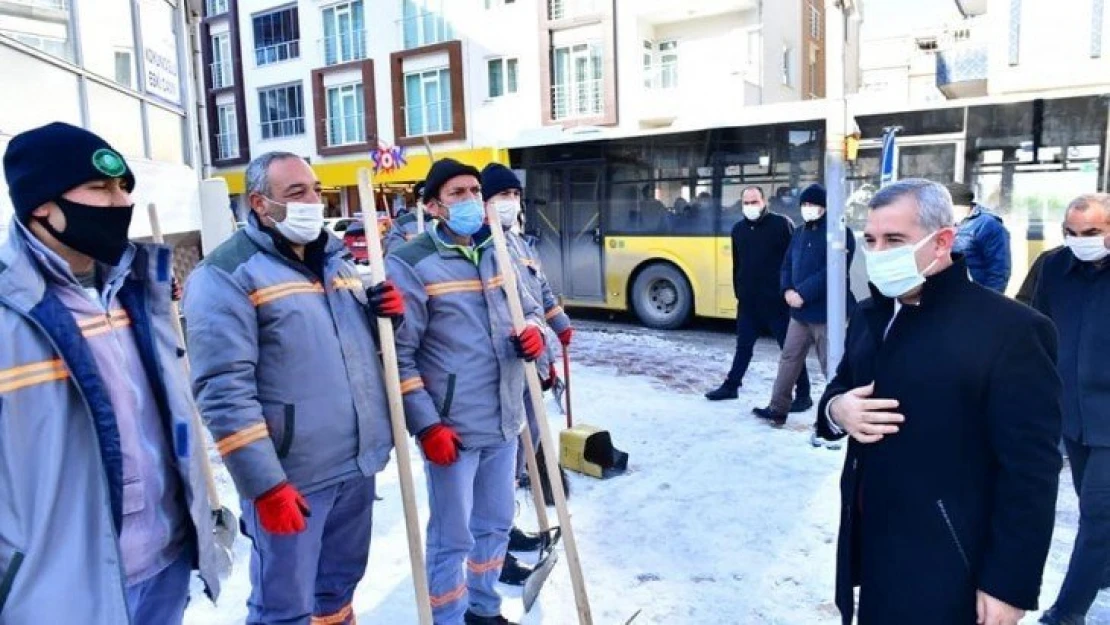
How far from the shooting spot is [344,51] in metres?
28.1

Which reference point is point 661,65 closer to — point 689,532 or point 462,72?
point 462,72

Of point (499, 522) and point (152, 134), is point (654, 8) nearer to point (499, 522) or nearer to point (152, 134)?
point (152, 134)

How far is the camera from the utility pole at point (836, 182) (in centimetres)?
548

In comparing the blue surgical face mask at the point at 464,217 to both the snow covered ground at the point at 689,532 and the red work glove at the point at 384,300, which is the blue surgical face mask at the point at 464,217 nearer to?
the red work glove at the point at 384,300

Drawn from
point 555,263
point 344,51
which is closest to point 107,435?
point 555,263

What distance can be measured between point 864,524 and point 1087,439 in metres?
1.50

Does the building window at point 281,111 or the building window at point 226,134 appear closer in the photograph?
the building window at point 281,111

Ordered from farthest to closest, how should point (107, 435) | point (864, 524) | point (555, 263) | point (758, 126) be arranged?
point (555, 263) < point (758, 126) < point (864, 524) < point (107, 435)

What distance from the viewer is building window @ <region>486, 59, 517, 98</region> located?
24656 millimetres

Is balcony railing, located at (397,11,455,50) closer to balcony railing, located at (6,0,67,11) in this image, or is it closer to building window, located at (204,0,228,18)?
building window, located at (204,0,228,18)

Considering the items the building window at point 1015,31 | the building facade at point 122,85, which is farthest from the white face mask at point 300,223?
the building window at point 1015,31

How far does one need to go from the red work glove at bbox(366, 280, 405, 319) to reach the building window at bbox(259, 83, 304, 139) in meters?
29.7

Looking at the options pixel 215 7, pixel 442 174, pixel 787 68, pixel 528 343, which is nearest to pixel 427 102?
pixel 787 68

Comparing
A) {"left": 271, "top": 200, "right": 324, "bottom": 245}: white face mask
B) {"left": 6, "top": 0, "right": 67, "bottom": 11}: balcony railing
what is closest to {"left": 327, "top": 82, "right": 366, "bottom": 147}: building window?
{"left": 6, "top": 0, "right": 67, "bottom": 11}: balcony railing
